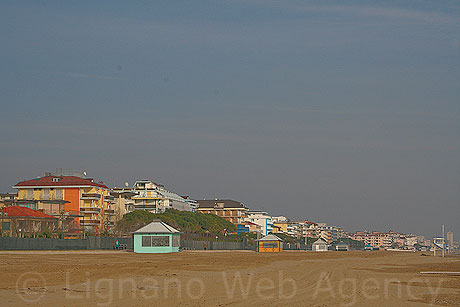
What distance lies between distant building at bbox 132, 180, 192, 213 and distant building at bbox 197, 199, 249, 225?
102 ft

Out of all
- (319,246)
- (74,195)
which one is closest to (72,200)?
(74,195)

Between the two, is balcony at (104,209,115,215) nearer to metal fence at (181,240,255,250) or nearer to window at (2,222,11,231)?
metal fence at (181,240,255,250)

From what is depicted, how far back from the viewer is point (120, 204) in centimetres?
10325

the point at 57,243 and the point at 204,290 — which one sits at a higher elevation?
the point at 204,290

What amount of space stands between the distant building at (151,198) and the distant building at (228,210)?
102 feet

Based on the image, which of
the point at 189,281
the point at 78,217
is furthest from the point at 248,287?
the point at 78,217

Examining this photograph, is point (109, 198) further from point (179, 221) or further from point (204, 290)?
point (204, 290)

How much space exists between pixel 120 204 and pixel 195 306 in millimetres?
90605

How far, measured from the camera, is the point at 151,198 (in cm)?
12000

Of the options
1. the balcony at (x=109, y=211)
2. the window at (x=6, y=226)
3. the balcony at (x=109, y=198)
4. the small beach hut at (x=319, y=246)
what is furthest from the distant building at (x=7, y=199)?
the small beach hut at (x=319, y=246)

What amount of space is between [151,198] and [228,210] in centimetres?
4402

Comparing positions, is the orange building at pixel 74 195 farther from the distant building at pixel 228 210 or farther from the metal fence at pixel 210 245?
the distant building at pixel 228 210

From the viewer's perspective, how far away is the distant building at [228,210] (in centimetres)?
15988

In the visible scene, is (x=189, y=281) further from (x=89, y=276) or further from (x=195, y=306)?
(x=195, y=306)
